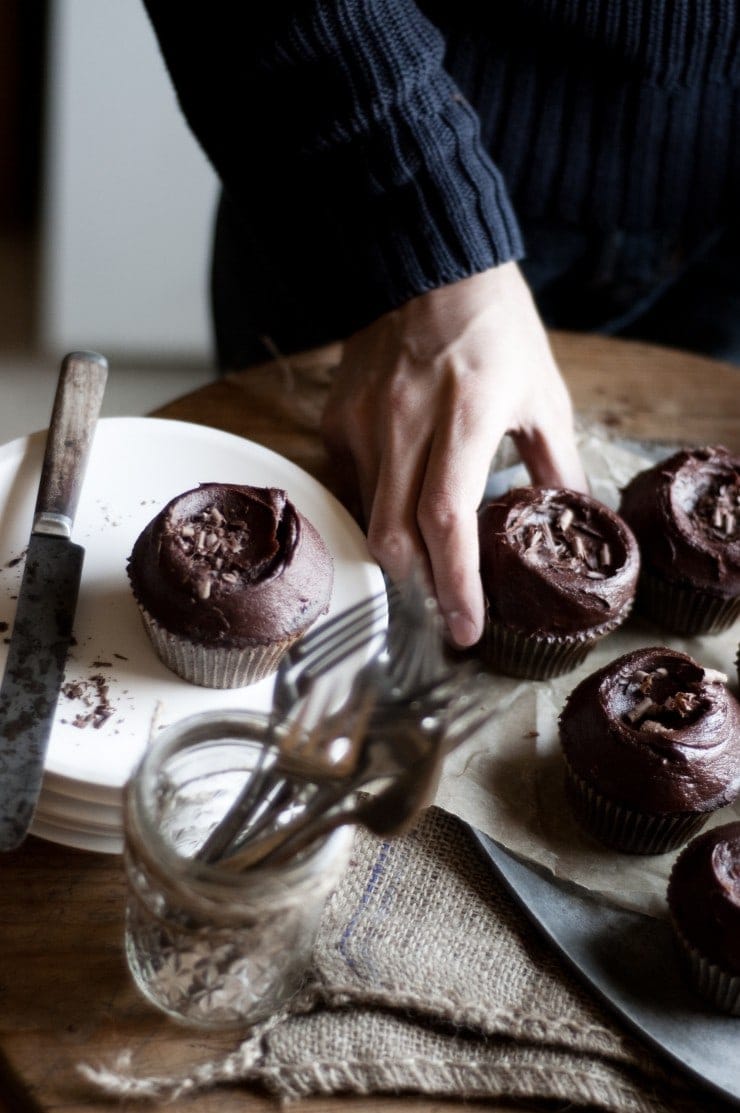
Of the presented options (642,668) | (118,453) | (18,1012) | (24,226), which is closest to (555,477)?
(642,668)

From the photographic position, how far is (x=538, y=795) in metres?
1.36

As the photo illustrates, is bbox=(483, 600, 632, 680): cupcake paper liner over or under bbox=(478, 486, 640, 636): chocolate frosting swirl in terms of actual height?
under

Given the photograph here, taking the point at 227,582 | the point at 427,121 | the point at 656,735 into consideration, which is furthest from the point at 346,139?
the point at 656,735

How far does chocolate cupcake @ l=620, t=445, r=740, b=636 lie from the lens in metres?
1.53

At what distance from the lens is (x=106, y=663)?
1.24 meters

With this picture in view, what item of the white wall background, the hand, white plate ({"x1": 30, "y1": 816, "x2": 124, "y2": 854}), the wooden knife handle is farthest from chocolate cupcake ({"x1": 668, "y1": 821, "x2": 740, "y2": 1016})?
the white wall background

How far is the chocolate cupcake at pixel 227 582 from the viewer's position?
1.20 meters

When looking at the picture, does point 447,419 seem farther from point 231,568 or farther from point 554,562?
point 231,568

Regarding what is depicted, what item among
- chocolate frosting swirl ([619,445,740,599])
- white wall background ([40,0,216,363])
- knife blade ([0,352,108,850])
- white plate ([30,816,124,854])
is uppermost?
knife blade ([0,352,108,850])

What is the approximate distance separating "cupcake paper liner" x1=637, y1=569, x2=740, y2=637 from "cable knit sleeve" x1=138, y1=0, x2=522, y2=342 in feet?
1.66

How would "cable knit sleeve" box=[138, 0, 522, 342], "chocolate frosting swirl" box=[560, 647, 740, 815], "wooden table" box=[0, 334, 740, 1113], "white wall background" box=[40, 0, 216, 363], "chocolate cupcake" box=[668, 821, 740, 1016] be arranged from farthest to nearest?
"white wall background" box=[40, 0, 216, 363], "cable knit sleeve" box=[138, 0, 522, 342], "chocolate frosting swirl" box=[560, 647, 740, 815], "chocolate cupcake" box=[668, 821, 740, 1016], "wooden table" box=[0, 334, 740, 1113]

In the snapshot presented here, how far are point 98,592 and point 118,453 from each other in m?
0.22

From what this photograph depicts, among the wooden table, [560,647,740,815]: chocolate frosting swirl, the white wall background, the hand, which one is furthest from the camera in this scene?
the white wall background

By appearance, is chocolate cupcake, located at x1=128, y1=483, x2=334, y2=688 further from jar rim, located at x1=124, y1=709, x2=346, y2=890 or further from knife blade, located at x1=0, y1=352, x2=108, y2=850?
jar rim, located at x1=124, y1=709, x2=346, y2=890
